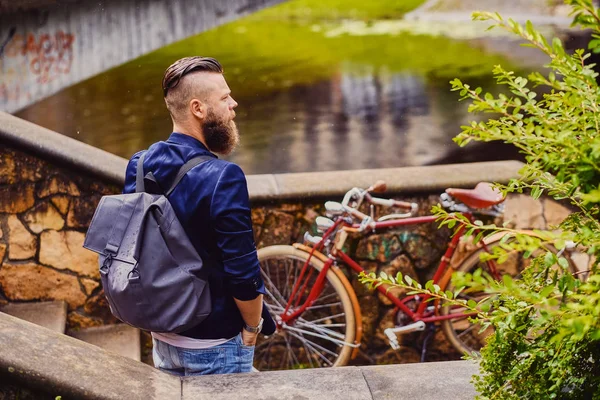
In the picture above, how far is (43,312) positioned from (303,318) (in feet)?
5.58

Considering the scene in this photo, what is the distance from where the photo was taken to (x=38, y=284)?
16.6ft

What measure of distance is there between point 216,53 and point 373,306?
25.9 metres

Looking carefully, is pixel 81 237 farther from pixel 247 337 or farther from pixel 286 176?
pixel 247 337

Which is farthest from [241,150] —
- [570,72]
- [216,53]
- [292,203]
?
[216,53]

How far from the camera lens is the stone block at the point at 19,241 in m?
5.00

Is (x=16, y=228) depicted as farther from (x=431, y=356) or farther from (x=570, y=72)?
(x=570, y=72)

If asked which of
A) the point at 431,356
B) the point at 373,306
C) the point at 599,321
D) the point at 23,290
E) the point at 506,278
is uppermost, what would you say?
the point at 506,278

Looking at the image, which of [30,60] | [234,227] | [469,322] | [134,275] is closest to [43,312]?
[134,275]

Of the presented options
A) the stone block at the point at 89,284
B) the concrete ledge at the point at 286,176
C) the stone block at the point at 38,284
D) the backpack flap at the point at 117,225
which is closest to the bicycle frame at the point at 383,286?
the concrete ledge at the point at 286,176

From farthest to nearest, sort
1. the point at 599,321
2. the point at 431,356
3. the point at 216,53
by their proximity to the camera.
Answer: the point at 216,53
the point at 431,356
the point at 599,321

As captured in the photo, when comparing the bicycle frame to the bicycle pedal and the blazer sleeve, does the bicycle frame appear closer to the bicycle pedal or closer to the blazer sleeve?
the bicycle pedal

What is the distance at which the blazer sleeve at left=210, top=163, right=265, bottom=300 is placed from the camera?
9.23ft

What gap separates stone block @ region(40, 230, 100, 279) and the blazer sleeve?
2.41 meters

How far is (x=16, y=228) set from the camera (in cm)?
500
